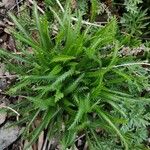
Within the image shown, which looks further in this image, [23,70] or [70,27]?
[23,70]

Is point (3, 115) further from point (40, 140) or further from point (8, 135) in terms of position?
point (40, 140)

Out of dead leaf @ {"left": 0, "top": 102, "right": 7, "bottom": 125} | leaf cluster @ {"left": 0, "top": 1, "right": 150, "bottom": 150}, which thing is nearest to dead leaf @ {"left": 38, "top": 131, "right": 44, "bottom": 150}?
leaf cluster @ {"left": 0, "top": 1, "right": 150, "bottom": 150}

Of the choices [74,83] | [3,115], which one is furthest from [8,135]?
[74,83]

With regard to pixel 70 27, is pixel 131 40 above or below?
below

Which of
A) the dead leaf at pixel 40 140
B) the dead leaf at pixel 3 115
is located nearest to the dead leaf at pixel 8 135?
the dead leaf at pixel 3 115

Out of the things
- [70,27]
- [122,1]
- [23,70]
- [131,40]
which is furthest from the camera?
[122,1]

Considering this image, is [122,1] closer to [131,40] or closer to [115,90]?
[131,40]

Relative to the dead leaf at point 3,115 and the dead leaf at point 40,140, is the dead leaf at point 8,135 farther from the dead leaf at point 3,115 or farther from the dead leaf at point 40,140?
the dead leaf at point 40,140

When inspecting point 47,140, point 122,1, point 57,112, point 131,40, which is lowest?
point 47,140

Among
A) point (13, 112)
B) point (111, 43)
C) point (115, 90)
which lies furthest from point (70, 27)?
point (13, 112)

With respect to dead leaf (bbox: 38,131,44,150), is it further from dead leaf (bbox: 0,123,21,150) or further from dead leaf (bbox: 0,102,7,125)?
dead leaf (bbox: 0,102,7,125)

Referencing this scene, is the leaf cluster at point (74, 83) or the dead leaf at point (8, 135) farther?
the dead leaf at point (8, 135)
